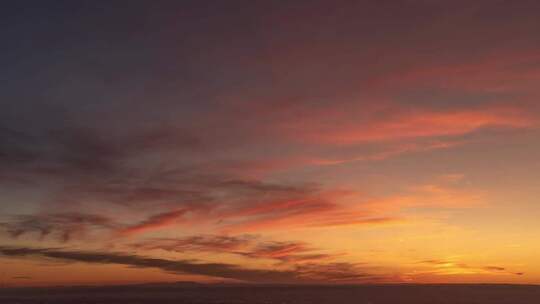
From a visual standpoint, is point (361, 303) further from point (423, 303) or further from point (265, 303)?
point (265, 303)

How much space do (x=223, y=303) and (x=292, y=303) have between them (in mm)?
24337

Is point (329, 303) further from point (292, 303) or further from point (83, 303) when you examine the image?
point (83, 303)

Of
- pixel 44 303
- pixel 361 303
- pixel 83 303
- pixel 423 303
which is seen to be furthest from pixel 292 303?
pixel 44 303

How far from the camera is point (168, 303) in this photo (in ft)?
568

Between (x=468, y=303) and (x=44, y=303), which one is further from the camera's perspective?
(x=44, y=303)

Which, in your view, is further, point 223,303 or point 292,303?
point 292,303

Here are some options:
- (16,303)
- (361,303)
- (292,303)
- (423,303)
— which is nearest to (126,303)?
(16,303)

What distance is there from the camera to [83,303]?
16912 centimetres

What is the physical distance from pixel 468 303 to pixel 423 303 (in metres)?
12.9

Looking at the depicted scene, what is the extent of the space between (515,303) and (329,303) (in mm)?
56658

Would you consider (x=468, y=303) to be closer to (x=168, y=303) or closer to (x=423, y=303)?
(x=423, y=303)

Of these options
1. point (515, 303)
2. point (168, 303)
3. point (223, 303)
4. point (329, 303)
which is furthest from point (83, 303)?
point (515, 303)

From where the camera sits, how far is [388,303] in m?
166

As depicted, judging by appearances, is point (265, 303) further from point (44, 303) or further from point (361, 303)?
point (44, 303)
